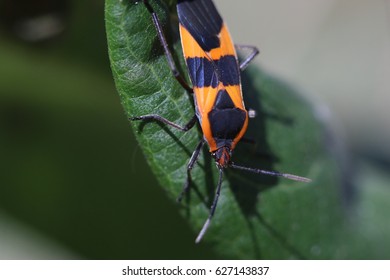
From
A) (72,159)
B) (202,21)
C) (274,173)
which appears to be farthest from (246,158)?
(72,159)

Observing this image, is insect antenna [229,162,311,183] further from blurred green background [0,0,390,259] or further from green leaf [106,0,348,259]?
blurred green background [0,0,390,259]

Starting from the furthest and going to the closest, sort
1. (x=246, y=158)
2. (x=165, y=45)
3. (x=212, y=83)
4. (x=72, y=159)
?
1. (x=72, y=159)
2. (x=246, y=158)
3. (x=212, y=83)
4. (x=165, y=45)

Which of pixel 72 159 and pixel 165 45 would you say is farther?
pixel 72 159

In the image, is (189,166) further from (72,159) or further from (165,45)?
(72,159)

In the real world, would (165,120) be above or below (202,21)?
below

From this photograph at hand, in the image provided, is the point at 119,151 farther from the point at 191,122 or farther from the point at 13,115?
the point at 191,122

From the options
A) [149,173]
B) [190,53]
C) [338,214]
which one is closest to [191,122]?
[190,53]

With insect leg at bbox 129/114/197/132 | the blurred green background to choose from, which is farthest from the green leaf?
the blurred green background
